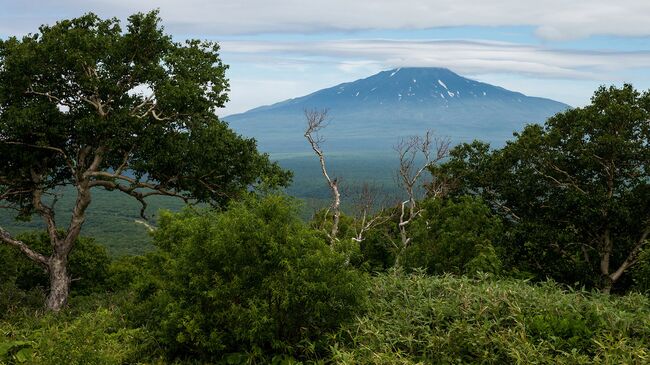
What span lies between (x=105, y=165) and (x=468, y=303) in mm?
18564

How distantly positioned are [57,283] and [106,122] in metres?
6.59

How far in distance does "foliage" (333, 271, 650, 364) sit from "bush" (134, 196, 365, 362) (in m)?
0.73

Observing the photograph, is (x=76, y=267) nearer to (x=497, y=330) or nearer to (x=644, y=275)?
(x=644, y=275)

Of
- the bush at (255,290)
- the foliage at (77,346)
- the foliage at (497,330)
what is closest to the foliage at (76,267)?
the foliage at (77,346)

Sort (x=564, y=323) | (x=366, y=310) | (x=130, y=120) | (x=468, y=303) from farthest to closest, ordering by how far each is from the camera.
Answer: (x=130, y=120), (x=366, y=310), (x=468, y=303), (x=564, y=323)

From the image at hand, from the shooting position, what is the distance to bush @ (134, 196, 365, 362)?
9.77 metres

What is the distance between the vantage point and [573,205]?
77.7 ft

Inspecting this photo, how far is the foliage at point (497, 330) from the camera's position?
8.63 m

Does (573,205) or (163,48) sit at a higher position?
(163,48)

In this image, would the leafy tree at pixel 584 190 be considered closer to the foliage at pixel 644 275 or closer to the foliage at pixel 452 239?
the foliage at pixel 644 275

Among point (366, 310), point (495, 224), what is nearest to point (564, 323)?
point (366, 310)

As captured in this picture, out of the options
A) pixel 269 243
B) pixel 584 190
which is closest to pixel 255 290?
pixel 269 243

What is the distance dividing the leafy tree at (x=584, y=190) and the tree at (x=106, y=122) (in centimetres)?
1196

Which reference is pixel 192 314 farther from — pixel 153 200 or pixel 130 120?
pixel 153 200
